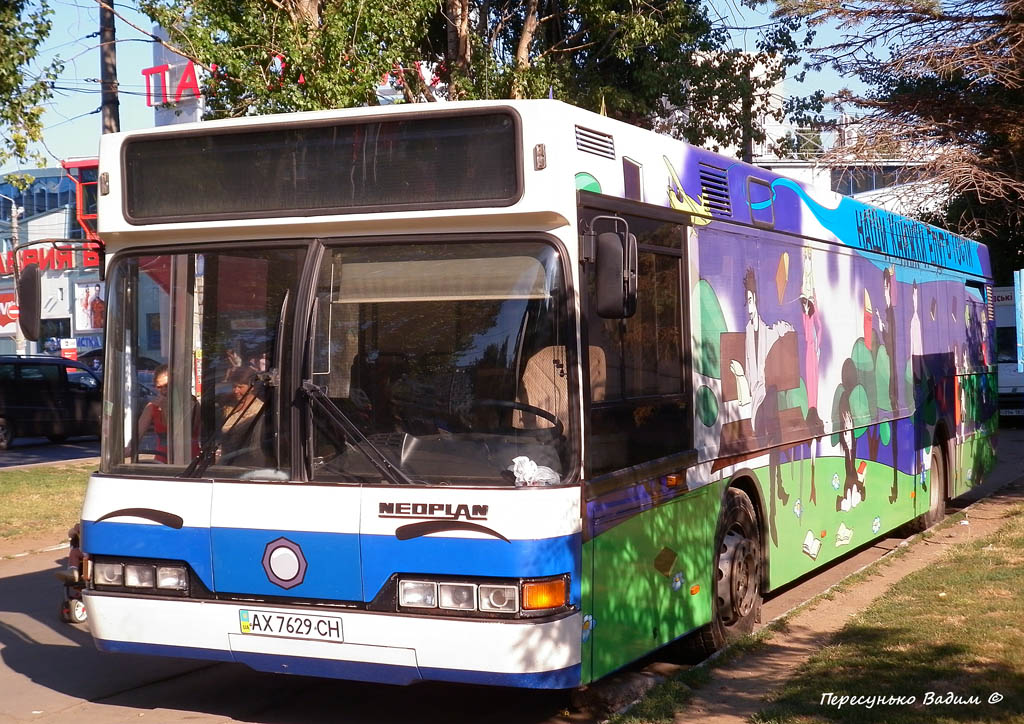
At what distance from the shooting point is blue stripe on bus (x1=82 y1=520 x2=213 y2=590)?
19.3ft

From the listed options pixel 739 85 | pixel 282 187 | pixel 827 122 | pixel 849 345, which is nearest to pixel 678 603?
pixel 282 187

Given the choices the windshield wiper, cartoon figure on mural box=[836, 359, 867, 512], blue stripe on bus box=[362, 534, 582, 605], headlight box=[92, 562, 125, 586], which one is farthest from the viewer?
cartoon figure on mural box=[836, 359, 867, 512]

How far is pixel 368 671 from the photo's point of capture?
18.4 feet

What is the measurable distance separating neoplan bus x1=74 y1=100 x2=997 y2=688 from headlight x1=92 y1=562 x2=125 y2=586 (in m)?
0.01

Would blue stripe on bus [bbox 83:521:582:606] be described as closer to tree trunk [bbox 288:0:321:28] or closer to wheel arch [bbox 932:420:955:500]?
wheel arch [bbox 932:420:955:500]

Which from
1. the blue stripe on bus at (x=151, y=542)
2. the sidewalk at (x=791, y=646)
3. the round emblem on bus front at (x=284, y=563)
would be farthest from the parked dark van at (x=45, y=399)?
the round emblem on bus front at (x=284, y=563)

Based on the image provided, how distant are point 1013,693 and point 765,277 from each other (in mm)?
3065

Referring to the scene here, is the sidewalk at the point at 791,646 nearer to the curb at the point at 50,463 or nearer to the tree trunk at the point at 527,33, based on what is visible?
the tree trunk at the point at 527,33

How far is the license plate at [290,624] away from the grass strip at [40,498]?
8.58 meters

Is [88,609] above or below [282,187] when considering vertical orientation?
below

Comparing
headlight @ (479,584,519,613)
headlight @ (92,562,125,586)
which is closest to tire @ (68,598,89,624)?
headlight @ (92,562,125,586)

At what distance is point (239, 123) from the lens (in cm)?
615

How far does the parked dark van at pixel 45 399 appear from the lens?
26953mm

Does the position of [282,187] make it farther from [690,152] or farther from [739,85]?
[739,85]
